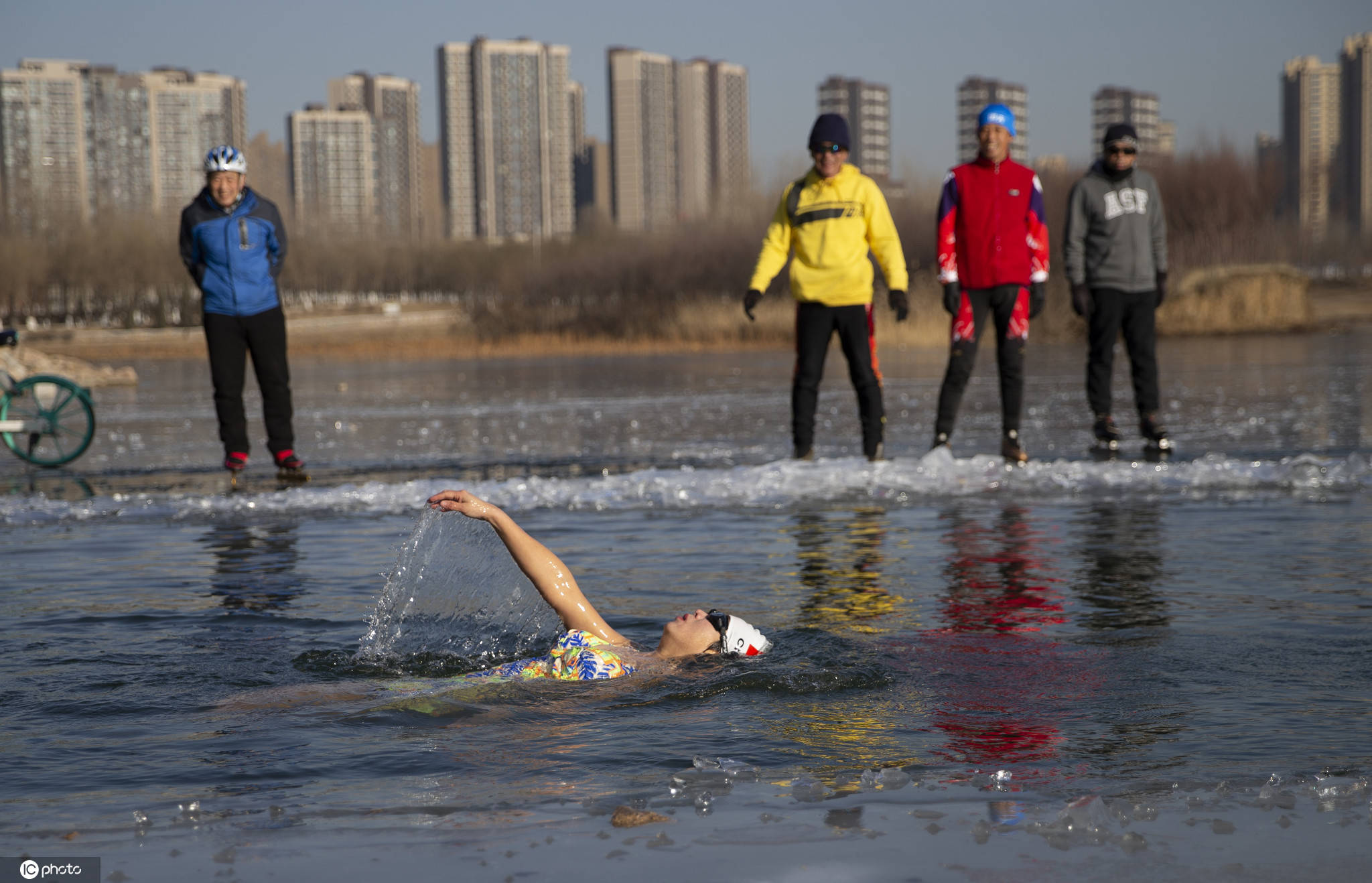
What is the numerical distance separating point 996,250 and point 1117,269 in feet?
4.82

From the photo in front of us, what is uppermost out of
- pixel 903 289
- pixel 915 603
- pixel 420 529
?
pixel 903 289

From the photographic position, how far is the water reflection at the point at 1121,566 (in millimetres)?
5176

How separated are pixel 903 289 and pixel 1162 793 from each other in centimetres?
680

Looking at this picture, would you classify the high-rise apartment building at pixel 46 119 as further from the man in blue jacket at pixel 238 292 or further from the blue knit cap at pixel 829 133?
the blue knit cap at pixel 829 133

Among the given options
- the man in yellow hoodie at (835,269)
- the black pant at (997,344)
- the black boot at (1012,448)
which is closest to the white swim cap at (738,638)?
the man in yellow hoodie at (835,269)

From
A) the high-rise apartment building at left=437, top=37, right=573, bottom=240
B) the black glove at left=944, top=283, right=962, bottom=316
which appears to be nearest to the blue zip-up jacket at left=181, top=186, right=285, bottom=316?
the black glove at left=944, top=283, right=962, bottom=316

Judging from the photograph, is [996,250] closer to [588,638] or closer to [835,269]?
[835,269]

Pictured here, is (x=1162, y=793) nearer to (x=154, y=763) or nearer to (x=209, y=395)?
(x=154, y=763)

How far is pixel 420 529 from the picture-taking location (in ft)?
16.9

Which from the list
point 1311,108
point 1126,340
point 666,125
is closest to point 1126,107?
point 1311,108

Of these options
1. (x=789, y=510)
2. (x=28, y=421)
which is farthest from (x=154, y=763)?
(x=28, y=421)

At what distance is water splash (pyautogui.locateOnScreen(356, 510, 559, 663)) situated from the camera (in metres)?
5.20

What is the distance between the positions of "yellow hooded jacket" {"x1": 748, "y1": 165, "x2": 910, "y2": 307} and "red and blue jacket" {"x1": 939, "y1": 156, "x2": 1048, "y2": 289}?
381 millimetres

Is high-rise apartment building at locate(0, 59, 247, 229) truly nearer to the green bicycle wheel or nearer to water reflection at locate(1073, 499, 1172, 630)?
the green bicycle wheel
